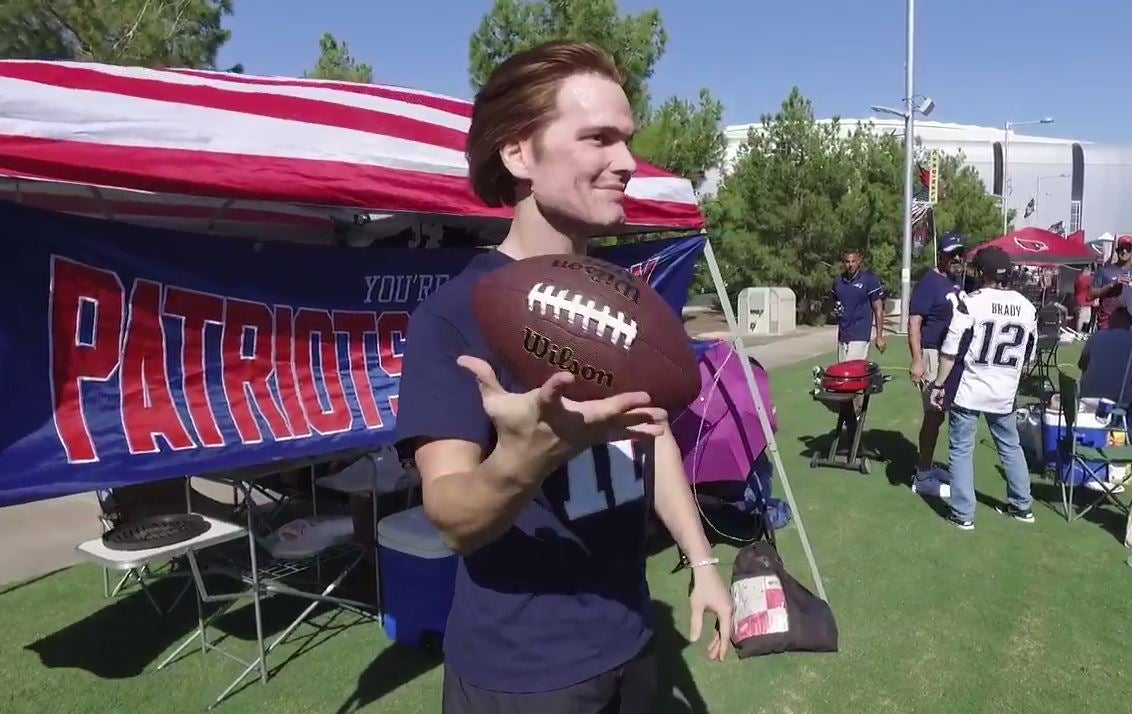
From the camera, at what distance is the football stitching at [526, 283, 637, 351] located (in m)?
1.18

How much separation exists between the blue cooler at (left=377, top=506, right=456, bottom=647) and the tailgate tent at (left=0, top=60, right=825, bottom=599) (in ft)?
3.76

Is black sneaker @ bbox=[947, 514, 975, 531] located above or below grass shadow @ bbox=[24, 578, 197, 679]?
below

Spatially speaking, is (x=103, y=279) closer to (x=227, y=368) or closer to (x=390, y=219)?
(x=227, y=368)

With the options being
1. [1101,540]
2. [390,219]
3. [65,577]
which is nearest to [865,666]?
[1101,540]

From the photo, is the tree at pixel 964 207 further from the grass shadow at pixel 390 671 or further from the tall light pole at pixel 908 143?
the grass shadow at pixel 390 671

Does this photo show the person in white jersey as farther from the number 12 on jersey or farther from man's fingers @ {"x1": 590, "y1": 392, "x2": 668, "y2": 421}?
man's fingers @ {"x1": 590, "y1": 392, "x2": 668, "y2": 421}

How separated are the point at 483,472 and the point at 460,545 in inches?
6.8

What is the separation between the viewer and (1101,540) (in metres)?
5.14

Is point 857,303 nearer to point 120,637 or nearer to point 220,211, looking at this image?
point 220,211

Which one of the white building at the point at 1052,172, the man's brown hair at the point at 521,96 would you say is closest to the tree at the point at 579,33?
the man's brown hair at the point at 521,96

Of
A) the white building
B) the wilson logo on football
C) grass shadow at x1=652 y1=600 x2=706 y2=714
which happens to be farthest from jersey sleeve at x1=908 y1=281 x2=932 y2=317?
the white building

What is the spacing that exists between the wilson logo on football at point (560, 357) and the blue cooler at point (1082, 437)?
5.48m

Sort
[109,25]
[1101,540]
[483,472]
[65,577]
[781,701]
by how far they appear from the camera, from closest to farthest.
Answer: [483,472], [781,701], [65,577], [1101,540], [109,25]

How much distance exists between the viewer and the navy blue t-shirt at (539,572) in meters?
1.31
